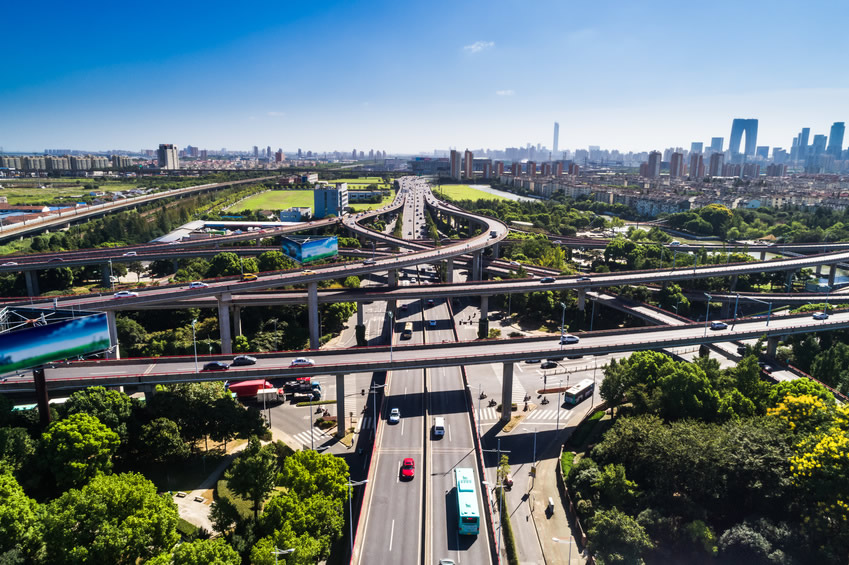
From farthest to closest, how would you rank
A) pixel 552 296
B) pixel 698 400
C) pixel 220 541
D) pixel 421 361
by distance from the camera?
pixel 552 296, pixel 421 361, pixel 698 400, pixel 220 541

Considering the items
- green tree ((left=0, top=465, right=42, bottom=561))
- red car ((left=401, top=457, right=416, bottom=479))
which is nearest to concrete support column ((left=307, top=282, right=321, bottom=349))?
red car ((left=401, top=457, right=416, bottom=479))

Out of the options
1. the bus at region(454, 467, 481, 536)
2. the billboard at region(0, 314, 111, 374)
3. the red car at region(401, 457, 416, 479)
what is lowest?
the red car at region(401, 457, 416, 479)

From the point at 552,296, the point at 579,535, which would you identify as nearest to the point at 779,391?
the point at 579,535

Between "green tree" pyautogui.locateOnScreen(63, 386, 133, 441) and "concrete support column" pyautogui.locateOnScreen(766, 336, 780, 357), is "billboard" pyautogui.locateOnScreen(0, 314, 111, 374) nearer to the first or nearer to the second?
"green tree" pyautogui.locateOnScreen(63, 386, 133, 441)

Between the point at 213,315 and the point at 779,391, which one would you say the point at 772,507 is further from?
the point at 213,315

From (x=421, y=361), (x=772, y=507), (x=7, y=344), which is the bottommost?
(x=772, y=507)

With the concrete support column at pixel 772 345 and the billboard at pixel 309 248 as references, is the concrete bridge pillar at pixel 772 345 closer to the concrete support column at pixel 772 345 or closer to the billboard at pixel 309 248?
the concrete support column at pixel 772 345
